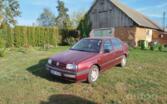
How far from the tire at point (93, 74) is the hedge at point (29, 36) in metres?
14.4

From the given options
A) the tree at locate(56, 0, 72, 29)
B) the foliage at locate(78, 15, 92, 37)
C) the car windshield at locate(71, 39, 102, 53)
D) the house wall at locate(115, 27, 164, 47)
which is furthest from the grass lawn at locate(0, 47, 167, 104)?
the tree at locate(56, 0, 72, 29)

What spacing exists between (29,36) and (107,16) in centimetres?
1112

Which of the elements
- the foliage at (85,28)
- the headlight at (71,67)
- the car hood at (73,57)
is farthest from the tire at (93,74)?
the foliage at (85,28)

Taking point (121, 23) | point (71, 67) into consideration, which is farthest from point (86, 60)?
point (121, 23)

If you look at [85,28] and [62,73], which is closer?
[62,73]

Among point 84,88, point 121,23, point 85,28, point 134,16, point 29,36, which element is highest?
point 134,16

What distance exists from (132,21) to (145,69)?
16271 mm

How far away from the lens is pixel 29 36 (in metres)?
22.5

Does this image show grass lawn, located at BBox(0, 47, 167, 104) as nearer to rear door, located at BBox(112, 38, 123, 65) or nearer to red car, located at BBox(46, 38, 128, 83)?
red car, located at BBox(46, 38, 128, 83)

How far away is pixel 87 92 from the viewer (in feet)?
21.1

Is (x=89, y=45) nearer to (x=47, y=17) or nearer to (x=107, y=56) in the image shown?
(x=107, y=56)

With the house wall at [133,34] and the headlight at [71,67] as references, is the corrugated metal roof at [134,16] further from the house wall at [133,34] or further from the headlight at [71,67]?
the headlight at [71,67]

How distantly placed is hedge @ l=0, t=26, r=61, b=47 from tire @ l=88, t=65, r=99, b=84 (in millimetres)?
14353

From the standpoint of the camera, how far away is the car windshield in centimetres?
809
